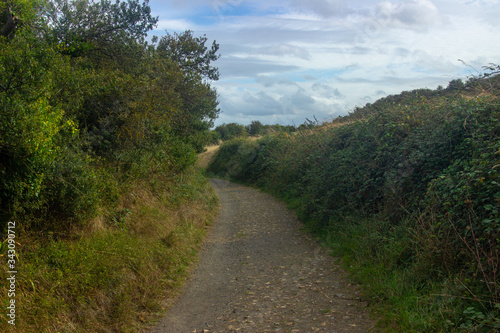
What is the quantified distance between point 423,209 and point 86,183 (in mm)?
5714

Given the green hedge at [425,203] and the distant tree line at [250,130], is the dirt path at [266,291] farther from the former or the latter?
the distant tree line at [250,130]

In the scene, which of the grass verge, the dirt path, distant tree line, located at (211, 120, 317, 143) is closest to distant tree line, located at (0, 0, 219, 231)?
the grass verge

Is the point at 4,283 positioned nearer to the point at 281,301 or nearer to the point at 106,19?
the point at 281,301

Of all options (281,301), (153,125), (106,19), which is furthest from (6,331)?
(106,19)

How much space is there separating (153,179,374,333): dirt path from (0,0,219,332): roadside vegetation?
525mm

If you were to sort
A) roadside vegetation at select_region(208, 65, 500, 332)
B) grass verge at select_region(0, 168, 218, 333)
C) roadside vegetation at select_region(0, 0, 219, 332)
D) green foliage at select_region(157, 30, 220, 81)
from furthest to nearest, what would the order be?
green foliage at select_region(157, 30, 220, 81) → roadside vegetation at select_region(0, 0, 219, 332) → grass verge at select_region(0, 168, 218, 333) → roadside vegetation at select_region(208, 65, 500, 332)

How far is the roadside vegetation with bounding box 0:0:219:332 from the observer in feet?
15.2

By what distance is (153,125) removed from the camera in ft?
33.1

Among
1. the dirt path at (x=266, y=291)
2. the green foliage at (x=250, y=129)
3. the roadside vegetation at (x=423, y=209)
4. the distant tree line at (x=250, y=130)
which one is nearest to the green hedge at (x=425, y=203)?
the roadside vegetation at (x=423, y=209)

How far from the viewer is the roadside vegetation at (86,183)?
4.62m

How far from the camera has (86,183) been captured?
5.94 m

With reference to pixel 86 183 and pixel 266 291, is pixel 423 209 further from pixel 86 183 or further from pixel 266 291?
pixel 86 183

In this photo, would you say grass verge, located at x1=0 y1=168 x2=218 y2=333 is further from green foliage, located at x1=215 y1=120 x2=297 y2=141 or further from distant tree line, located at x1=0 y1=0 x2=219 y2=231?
green foliage, located at x1=215 y1=120 x2=297 y2=141

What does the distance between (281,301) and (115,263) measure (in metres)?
2.65
